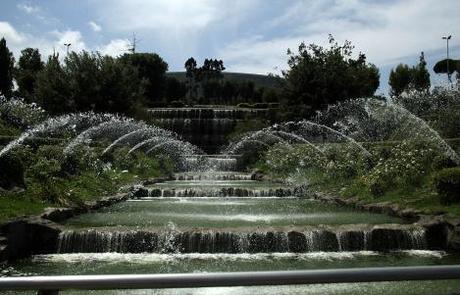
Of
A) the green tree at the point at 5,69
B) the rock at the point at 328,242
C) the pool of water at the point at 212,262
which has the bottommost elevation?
the pool of water at the point at 212,262

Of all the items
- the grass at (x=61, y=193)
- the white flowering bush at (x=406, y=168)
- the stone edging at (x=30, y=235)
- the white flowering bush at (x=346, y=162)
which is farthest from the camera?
the white flowering bush at (x=346, y=162)

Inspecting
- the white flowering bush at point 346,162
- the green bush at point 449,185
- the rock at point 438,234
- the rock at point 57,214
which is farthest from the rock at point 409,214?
the rock at point 57,214

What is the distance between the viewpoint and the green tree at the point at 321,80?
139ft

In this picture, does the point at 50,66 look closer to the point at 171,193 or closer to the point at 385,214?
the point at 171,193

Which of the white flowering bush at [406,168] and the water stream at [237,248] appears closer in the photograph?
the water stream at [237,248]

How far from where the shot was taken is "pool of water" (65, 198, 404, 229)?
12672mm

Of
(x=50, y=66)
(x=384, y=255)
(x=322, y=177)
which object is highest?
(x=50, y=66)

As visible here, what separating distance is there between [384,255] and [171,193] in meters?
10.2

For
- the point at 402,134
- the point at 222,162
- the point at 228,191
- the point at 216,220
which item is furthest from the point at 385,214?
the point at 222,162

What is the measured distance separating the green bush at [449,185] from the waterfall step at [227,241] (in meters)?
1.98

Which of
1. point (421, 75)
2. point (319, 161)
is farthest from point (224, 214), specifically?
point (421, 75)

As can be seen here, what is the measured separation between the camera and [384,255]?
1069 centimetres

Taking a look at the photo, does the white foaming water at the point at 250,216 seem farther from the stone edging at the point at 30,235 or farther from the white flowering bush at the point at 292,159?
the white flowering bush at the point at 292,159

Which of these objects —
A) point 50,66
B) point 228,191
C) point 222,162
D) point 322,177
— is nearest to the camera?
point 228,191
